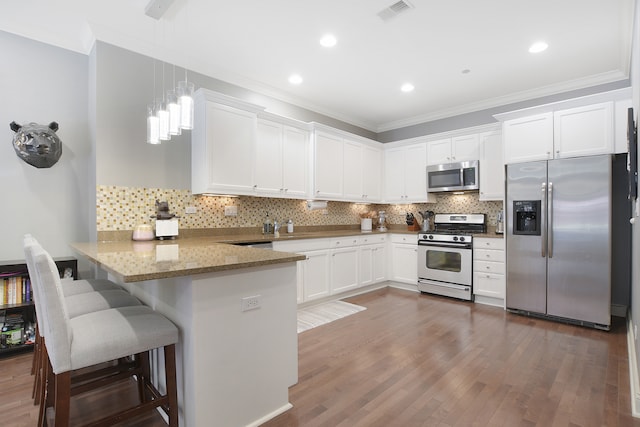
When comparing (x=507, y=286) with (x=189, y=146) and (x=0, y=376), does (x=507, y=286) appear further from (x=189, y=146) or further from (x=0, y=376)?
(x=0, y=376)

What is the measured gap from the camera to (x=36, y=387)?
2.07m

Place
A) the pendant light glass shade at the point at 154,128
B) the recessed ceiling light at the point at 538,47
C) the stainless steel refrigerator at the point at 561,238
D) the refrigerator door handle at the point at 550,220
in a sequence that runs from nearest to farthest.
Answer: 1. the pendant light glass shade at the point at 154,128
2. the recessed ceiling light at the point at 538,47
3. the stainless steel refrigerator at the point at 561,238
4. the refrigerator door handle at the point at 550,220

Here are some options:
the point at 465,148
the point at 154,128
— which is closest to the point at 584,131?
the point at 465,148

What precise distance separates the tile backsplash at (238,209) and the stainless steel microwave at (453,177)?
37cm

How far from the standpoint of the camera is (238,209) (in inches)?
157

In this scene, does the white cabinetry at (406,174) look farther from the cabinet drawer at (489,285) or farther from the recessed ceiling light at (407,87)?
the cabinet drawer at (489,285)

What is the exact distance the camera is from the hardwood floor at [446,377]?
189 centimetres

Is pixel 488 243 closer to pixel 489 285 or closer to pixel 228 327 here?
pixel 489 285

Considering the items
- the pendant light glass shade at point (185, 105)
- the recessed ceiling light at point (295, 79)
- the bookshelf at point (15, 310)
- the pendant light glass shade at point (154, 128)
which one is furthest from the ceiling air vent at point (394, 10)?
the bookshelf at point (15, 310)

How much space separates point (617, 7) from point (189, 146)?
4.05m

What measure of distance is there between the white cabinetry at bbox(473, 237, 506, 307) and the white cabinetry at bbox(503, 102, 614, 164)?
1.06m

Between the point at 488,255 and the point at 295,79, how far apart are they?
129 inches

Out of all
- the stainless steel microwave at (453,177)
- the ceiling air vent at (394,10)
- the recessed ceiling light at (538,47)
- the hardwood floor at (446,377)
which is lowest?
the hardwood floor at (446,377)

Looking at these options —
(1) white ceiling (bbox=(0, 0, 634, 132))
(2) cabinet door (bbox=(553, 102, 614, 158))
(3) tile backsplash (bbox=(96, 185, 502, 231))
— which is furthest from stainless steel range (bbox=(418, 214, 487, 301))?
(1) white ceiling (bbox=(0, 0, 634, 132))
